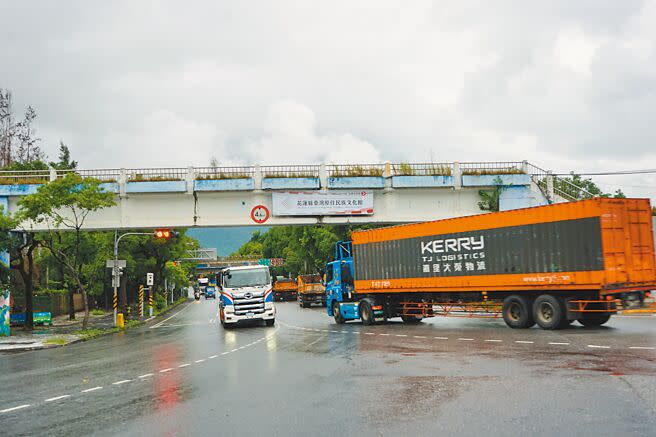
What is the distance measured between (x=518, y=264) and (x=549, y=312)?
1846mm

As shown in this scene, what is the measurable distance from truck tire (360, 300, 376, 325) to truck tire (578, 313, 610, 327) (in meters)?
8.90

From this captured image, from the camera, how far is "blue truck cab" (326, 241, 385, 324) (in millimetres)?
26188

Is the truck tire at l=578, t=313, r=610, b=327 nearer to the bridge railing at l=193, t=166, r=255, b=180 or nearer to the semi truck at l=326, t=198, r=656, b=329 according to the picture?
the semi truck at l=326, t=198, r=656, b=329

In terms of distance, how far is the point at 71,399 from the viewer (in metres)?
10.0

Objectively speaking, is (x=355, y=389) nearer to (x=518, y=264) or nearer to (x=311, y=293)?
(x=518, y=264)

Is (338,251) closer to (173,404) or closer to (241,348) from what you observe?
(241,348)

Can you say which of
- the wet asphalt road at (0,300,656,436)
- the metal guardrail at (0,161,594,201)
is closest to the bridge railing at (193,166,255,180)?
the metal guardrail at (0,161,594,201)

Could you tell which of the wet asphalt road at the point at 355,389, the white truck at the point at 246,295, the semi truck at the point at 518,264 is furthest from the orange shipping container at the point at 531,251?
the white truck at the point at 246,295

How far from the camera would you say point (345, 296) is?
2819cm

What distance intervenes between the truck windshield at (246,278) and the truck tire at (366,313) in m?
4.75

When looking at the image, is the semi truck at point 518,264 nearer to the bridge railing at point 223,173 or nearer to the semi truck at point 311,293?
the bridge railing at point 223,173

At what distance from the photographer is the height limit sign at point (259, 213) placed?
96.8 feet

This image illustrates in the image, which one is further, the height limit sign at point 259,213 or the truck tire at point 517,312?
the height limit sign at point 259,213

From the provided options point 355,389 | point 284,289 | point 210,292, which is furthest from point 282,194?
point 210,292
